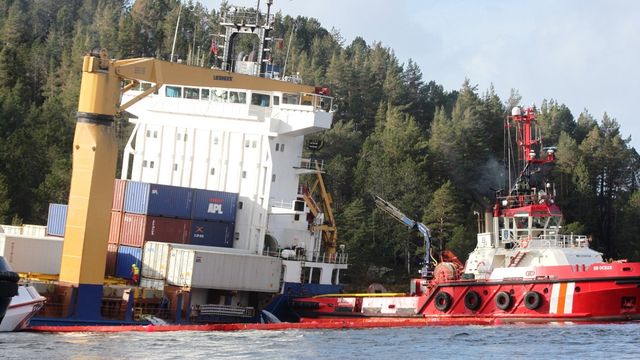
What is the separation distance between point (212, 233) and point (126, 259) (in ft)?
9.61

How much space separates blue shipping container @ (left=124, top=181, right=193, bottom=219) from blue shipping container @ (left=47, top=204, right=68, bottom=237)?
7.92 feet

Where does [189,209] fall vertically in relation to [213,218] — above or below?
above

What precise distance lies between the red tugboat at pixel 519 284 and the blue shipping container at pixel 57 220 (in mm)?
7415

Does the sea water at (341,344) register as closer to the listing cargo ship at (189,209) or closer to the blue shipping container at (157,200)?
the listing cargo ship at (189,209)

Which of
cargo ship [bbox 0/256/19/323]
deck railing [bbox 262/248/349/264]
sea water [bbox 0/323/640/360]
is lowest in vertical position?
sea water [bbox 0/323/640/360]

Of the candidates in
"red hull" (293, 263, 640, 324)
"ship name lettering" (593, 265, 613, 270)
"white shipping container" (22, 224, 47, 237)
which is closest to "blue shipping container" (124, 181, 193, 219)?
"white shipping container" (22, 224, 47, 237)

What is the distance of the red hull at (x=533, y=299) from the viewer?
29.1 m

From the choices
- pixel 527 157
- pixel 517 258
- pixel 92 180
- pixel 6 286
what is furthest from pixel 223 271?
pixel 527 157

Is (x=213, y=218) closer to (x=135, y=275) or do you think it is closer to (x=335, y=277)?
(x=135, y=275)

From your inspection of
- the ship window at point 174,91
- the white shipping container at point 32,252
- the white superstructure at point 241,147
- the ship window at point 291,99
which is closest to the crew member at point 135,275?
the white shipping container at point 32,252

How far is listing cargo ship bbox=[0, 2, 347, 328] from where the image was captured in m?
27.1

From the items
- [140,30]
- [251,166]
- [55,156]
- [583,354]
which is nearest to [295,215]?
[251,166]

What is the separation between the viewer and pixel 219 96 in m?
35.1

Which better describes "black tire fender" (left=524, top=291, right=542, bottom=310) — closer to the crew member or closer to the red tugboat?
the red tugboat
